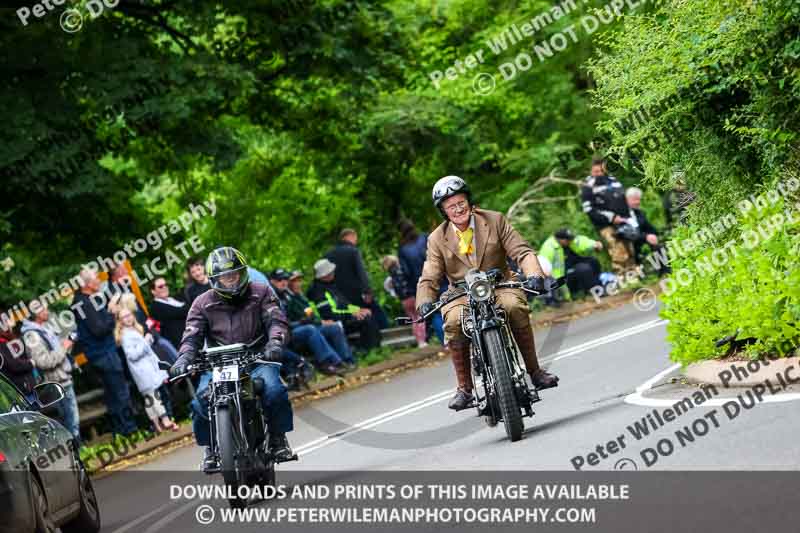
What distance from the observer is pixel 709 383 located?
12.3 meters

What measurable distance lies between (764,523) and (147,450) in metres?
11.3

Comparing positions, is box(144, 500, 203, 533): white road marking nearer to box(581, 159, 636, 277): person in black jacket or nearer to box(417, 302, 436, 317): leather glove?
box(417, 302, 436, 317): leather glove

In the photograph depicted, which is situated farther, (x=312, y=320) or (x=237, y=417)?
(x=312, y=320)

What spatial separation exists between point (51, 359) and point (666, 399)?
747 centimetres

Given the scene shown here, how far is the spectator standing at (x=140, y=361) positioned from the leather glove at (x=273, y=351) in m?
6.81

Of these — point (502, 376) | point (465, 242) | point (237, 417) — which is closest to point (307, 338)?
point (465, 242)

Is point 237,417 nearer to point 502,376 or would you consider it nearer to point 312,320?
point 502,376

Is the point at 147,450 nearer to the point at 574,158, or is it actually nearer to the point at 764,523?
the point at 764,523

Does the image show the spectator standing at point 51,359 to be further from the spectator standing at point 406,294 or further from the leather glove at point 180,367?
the spectator standing at point 406,294

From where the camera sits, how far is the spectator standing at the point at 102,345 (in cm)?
1762

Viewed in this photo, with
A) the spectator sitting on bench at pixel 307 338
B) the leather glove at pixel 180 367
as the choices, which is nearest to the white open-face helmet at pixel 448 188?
the leather glove at pixel 180 367

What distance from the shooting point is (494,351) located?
11.2 m

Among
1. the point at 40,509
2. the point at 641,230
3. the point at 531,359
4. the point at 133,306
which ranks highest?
the point at 133,306

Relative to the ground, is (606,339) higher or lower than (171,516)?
lower
